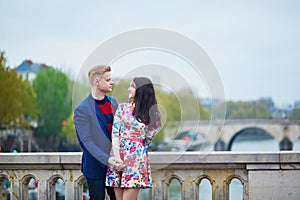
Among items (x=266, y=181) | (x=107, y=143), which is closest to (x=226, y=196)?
(x=266, y=181)

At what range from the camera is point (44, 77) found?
46.3 meters

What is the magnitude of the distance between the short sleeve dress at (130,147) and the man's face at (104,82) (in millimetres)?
195

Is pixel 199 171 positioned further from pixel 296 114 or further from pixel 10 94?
pixel 296 114

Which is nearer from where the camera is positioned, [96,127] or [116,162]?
[116,162]

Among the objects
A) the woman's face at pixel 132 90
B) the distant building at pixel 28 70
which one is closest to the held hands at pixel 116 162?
the woman's face at pixel 132 90

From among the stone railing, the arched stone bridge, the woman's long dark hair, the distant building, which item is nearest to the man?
the woman's long dark hair

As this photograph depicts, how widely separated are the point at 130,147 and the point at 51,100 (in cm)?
4136

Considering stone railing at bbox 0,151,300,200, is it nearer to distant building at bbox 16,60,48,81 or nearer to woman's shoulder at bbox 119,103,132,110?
woman's shoulder at bbox 119,103,132,110

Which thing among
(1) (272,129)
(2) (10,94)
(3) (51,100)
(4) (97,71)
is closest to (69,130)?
(3) (51,100)

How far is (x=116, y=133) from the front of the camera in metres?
4.90

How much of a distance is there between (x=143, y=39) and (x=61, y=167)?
1755 millimetres

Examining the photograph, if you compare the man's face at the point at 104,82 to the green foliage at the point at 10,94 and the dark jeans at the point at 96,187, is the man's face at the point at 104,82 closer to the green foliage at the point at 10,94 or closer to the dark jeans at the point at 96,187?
the dark jeans at the point at 96,187

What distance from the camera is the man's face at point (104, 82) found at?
4977mm

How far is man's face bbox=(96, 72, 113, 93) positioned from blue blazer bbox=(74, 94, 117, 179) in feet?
0.46
